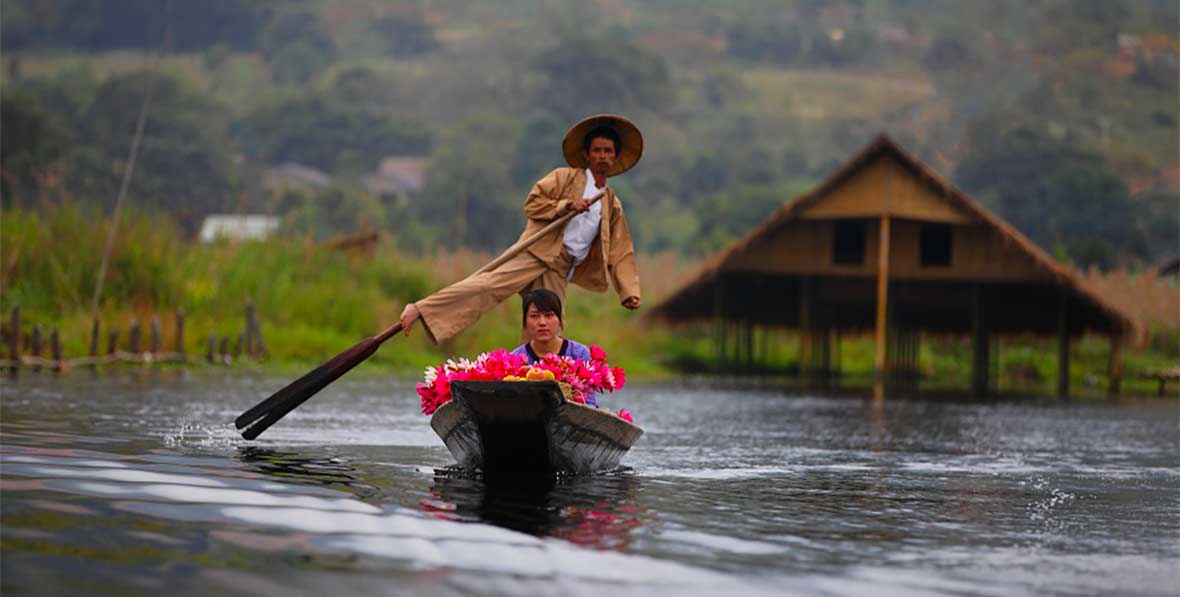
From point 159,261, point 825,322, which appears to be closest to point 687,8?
point 825,322

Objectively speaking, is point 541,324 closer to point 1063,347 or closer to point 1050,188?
point 1063,347

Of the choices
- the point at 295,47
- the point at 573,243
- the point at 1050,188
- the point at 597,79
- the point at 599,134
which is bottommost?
the point at 573,243

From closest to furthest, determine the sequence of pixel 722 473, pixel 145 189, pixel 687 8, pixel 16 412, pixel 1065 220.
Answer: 1. pixel 722 473
2. pixel 16 412
3. pixel 145 189
4. pixel 1065 220
5. pixel 687 8

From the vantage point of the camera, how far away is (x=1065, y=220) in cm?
5681

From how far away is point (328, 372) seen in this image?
10930 mm

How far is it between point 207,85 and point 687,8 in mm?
32813

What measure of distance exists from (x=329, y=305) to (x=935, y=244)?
1051 cm

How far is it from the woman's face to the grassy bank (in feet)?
39.5

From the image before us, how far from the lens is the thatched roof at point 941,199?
28922mm

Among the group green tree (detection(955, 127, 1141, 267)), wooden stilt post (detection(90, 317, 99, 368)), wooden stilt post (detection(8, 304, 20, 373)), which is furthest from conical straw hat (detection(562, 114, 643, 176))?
green tree (detection(955, 127, 1141, 267))

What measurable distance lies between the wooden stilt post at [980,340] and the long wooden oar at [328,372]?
19.4m

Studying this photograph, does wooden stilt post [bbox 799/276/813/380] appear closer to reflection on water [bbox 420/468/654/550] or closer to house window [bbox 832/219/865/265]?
house window [bbox 832/219/865/265]

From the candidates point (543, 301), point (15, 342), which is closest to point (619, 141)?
point (543, 301)

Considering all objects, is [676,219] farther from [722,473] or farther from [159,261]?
[722,473]
